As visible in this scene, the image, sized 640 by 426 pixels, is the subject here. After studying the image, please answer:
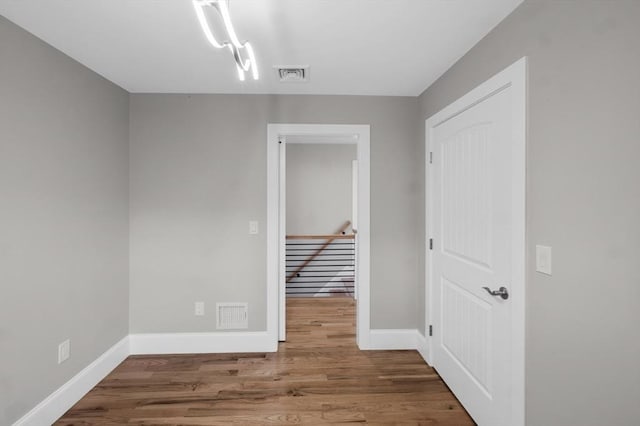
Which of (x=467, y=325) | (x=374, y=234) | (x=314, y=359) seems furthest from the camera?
(x=374, y=234)

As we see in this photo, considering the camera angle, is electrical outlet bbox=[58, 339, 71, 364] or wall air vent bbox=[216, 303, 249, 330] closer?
electrical outlet bbox=[58, 339, 71, 364]

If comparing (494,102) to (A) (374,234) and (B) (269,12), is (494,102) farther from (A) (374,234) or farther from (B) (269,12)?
(A) (374,234)

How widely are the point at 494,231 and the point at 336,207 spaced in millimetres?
4033

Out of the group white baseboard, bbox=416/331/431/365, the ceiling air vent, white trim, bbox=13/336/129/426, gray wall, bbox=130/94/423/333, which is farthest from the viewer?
gray wall, bbox=130/94/423/333

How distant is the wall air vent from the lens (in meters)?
2.99

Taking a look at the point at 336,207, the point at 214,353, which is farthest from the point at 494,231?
the point at 336,207

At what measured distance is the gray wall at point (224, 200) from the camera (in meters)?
2.94

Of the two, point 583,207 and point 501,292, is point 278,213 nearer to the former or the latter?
point 501,292

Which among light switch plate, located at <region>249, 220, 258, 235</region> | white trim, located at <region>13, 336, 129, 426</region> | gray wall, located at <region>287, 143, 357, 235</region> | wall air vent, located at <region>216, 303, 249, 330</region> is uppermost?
gray wall, located at <region>287, 143, 357, 235</region>

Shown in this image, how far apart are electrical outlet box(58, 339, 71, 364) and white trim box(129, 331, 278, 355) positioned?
0.77m

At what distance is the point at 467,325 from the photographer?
2.17 metres

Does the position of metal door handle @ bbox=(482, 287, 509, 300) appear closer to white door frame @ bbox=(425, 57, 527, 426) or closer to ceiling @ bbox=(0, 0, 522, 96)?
white door frame @ bbox=(425, 57, 527, 426)

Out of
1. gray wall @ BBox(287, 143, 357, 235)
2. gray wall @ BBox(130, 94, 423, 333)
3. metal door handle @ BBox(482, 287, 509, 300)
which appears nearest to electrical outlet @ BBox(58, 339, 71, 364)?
gray wall @ BBox(130, 94, 423, 333)

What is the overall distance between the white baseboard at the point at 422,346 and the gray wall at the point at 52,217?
105 inches
